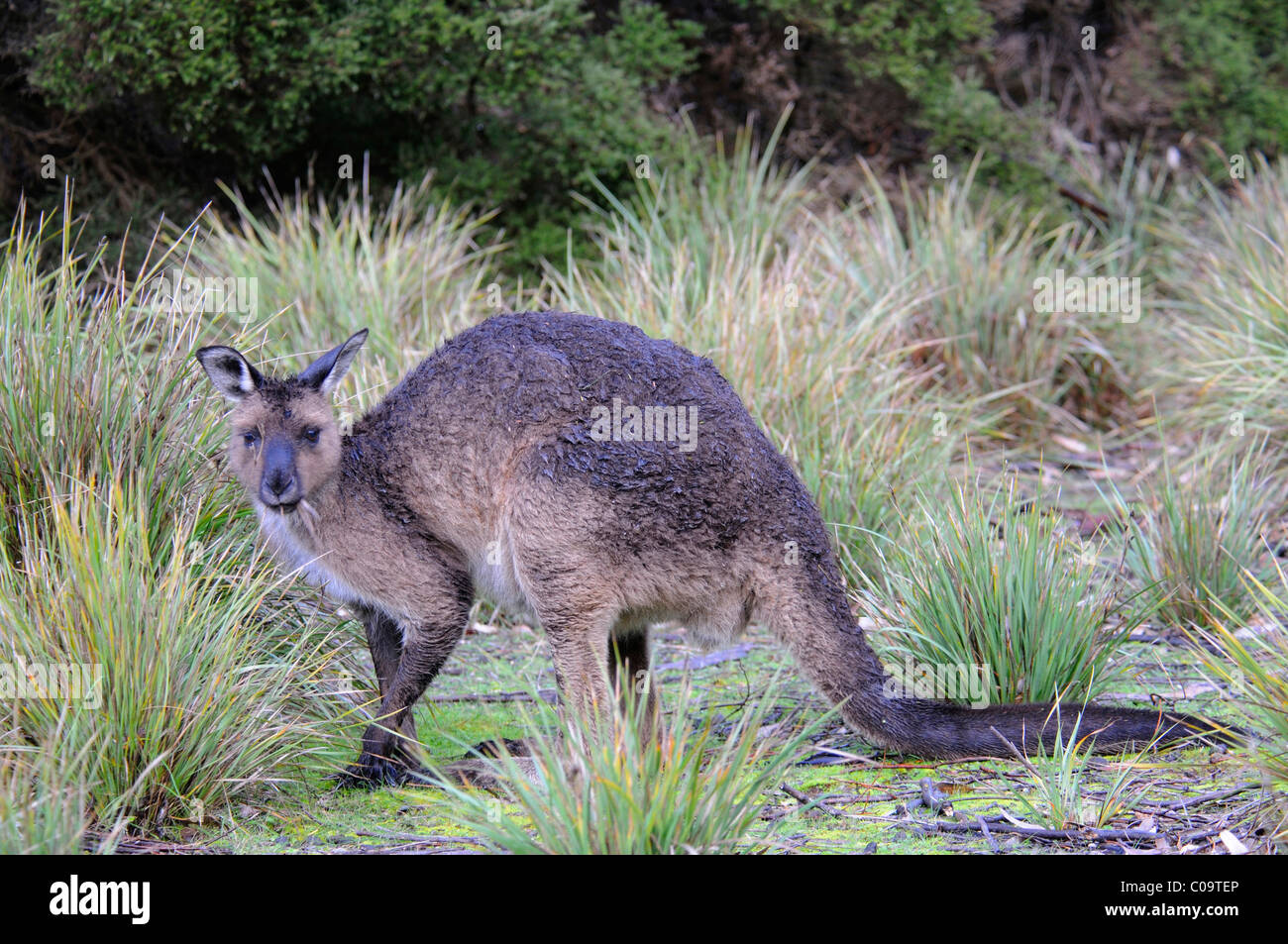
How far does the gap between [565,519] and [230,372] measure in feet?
4.28

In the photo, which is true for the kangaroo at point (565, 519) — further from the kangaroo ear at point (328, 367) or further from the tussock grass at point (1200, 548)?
the tussock grass at point (1200, 548)

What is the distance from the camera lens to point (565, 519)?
4.30 m

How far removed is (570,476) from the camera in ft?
14.2

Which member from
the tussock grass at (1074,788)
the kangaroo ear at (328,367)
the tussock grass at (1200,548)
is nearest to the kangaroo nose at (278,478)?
the kangaroo ear at (328,367)

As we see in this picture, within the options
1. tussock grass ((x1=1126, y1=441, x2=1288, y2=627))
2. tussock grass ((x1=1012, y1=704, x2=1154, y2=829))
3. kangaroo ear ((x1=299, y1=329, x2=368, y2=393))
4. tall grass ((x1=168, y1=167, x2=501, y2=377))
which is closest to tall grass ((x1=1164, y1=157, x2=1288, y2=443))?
tussock grass ((x1=1126, y1=441, x2=1288, y2=627))

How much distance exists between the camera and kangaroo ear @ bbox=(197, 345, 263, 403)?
460 cm

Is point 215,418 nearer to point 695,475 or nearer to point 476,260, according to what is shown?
point 695,475

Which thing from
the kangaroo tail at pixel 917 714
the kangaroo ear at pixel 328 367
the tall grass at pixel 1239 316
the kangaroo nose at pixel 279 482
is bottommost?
the kangaroo tail at pixel 917 714

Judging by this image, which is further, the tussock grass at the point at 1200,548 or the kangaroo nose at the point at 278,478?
the tussock grass at the point at 1200,548

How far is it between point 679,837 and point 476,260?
677 cm

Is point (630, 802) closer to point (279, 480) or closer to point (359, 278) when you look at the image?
point (279, 480)

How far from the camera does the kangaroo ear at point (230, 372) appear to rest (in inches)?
181

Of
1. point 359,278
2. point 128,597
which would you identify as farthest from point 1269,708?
point 359,278
